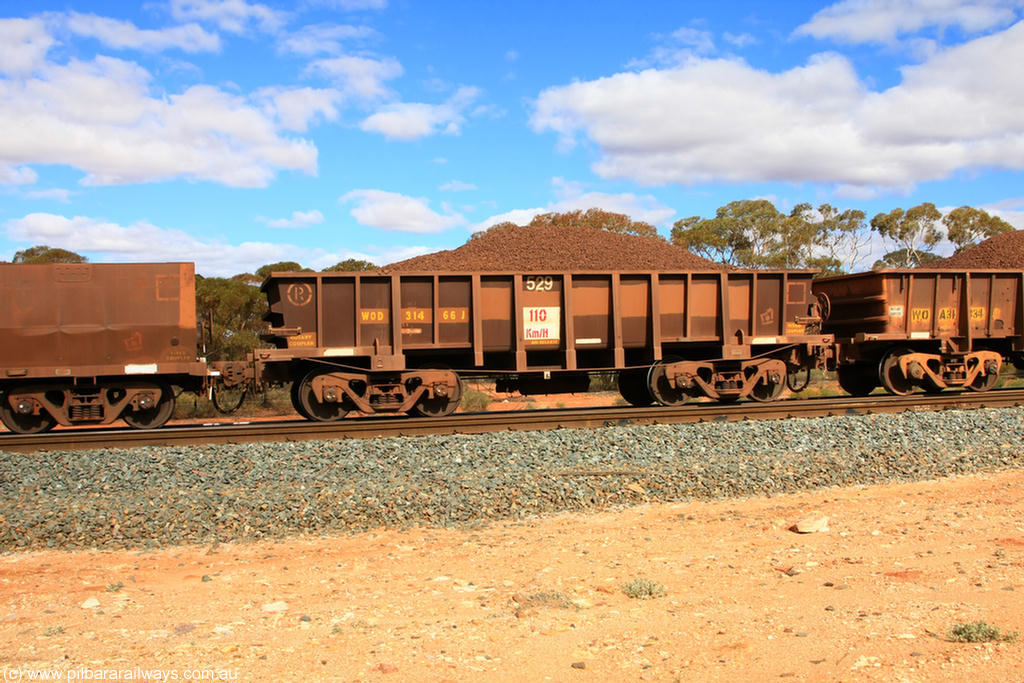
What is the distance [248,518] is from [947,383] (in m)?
13.6

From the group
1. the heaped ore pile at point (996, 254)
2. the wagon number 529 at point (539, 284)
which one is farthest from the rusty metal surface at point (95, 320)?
the heaped ore pile at point (996, 254)

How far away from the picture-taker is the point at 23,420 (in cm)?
1144

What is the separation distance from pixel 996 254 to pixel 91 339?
53.3 m

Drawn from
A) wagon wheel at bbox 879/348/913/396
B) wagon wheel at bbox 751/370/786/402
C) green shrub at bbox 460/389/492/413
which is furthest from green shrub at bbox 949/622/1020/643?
green shrub at bbox 460/389/492/413

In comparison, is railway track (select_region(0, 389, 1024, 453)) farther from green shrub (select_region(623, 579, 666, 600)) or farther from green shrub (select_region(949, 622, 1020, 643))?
green shrub (select_region(949, 622, 1020, 643))

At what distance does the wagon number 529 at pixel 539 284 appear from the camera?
12741mm

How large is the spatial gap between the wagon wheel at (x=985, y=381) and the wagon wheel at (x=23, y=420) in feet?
55.5

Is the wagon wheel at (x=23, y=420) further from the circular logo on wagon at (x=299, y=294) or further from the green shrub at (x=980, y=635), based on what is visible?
the green shrub at (x=980, y=635)

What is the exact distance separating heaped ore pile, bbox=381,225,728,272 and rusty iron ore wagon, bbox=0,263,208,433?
82.4ft

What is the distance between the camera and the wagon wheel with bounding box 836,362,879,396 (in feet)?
50.4

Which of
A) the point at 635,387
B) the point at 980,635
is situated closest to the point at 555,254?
the point at 635,387

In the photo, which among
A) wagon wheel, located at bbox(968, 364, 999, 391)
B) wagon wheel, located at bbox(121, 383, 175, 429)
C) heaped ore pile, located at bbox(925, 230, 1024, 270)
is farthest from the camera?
heaped ore pile, located at bbox(925, 230, 1024, 270)

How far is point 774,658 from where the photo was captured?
428 cm

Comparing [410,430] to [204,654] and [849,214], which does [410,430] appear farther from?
[849,214]
